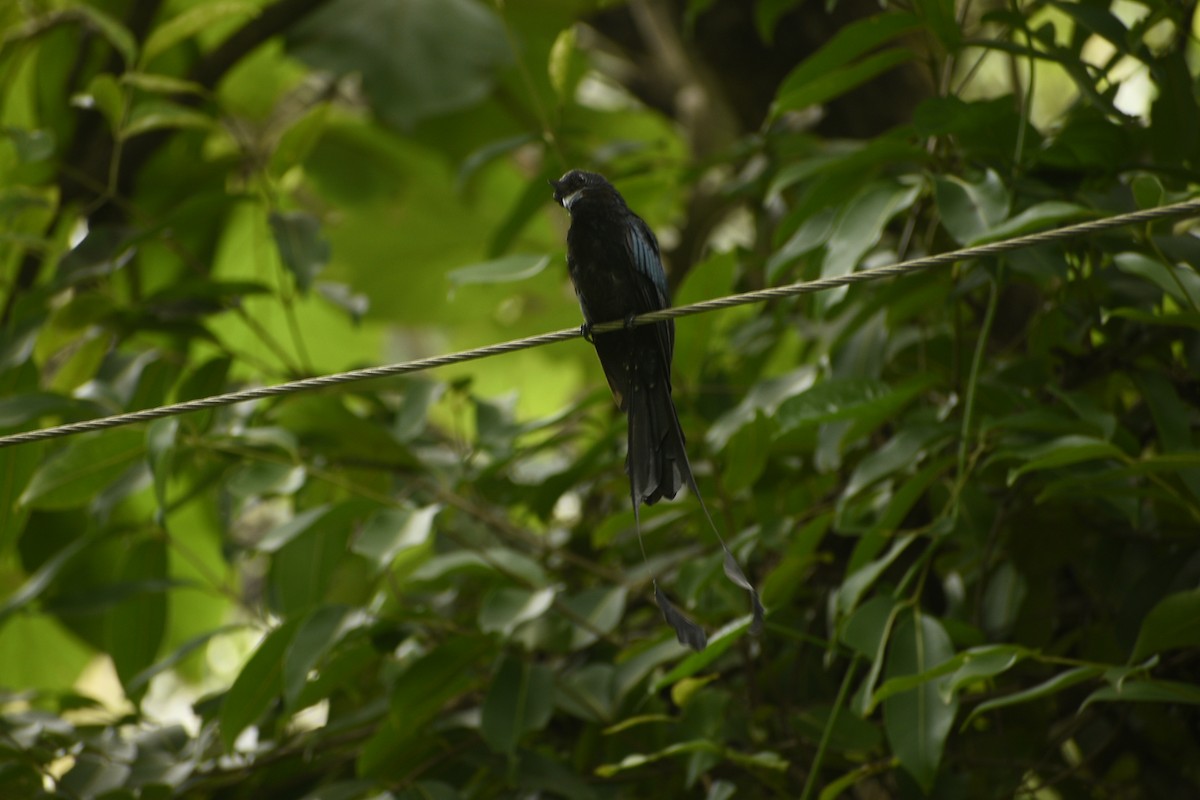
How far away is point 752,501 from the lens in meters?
2.36

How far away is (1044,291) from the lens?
1.98m

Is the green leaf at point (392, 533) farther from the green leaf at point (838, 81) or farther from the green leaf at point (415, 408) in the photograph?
the green leaf at point (838, 81)

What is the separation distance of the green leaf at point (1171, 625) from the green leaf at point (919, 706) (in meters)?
0.25

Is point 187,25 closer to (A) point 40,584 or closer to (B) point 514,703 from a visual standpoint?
(A) point 40,584

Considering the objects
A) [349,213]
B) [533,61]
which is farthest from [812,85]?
[349,213]

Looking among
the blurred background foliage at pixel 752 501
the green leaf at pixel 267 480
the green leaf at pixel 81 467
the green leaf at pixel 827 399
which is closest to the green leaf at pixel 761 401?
the blurred background foliage at pixel 752 501

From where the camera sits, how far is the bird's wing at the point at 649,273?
171 cm

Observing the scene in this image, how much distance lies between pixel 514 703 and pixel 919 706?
0.67 metres

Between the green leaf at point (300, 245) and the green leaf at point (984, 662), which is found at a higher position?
the green leaf at point (300, 245)

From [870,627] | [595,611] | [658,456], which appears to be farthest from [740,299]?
[595,611]

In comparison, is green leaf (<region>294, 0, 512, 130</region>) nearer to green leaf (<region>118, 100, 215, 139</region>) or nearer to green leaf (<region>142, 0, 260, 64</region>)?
green leaf (<region>142, 0, 260, 64</region>)

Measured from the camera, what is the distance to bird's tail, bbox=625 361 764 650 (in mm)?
1470

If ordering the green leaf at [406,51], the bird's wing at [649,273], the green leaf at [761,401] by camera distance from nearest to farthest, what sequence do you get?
the bird's wing at [649,273]
the green leaf at [761,401]
the green leaf at [406,51]

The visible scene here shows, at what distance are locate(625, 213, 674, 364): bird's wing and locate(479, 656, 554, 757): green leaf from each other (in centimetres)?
59
